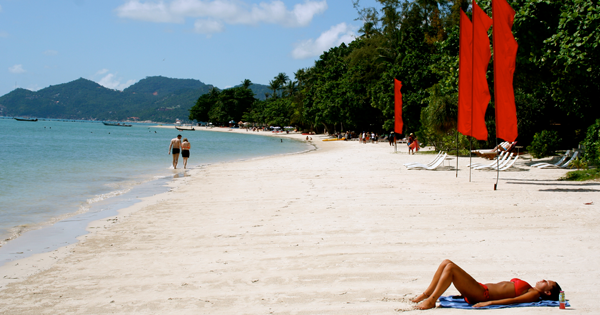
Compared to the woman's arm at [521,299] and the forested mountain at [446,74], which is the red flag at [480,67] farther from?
the woman's arm at [521,299]

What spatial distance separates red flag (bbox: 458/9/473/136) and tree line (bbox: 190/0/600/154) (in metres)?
1.83

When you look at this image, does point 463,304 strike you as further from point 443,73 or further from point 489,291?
point 443,73

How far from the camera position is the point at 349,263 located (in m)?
5.77

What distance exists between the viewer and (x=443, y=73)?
2239cm

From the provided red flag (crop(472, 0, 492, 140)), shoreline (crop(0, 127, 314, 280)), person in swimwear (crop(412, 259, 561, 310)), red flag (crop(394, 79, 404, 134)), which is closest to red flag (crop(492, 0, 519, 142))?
red flag (crop(472, 0, 492, 140))

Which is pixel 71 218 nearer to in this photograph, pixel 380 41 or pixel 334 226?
pixel 334 226

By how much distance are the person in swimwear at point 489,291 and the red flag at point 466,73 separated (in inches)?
385

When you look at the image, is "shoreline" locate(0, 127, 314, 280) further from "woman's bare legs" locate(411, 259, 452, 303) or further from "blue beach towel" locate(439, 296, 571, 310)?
"blue beach towel" locate(439, 296, 571, 310)

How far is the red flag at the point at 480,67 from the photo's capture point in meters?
12.4

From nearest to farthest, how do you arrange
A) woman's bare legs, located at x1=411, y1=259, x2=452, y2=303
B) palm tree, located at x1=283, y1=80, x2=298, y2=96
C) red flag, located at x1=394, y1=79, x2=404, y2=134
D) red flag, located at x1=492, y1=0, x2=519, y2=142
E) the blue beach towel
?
the blue beach towel → woman's bare legs, located at x1=411, y1=259, x2=452, y2=303 → red flag, located at x1=492, y1=0, x2=519, y2=142 → red flag, located at x1=394, y1=79, x2=404, y2=134 → palm tree, located at x1=283, y1=80, x2=298, y2=96

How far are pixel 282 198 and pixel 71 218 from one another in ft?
16.3

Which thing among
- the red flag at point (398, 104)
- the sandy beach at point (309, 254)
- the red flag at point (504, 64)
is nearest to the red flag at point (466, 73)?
the red flag at point (504, 64)

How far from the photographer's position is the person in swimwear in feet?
13.6

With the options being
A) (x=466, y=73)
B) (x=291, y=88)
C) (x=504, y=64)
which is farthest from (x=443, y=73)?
(x=291, y=88)
